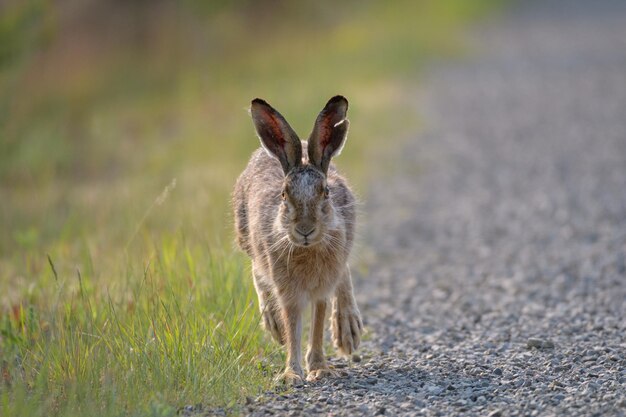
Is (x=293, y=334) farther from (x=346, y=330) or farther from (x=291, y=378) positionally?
(x=346, y=330)

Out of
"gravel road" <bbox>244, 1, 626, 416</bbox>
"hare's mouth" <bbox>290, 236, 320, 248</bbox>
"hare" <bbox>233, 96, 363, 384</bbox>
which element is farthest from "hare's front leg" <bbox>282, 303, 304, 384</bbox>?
"hare's mouth" <bbox>290, 236, 320, 248</bbox>

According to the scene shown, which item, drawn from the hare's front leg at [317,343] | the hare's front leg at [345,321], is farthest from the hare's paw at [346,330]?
the hare's front leg at [317,343]

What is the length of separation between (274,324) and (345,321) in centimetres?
42

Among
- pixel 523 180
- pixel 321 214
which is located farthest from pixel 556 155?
pixel 321 214

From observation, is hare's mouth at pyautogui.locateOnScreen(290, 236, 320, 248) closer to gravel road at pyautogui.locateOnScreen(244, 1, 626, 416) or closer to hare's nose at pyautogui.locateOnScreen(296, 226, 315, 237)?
hare's nose at pyautogui.locateOnScreen(296, 226, 315, 237)

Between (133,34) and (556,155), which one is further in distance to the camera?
(133,34)

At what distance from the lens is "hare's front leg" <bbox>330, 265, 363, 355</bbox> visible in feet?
22.3

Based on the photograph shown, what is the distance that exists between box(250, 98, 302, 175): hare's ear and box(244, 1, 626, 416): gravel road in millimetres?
1222

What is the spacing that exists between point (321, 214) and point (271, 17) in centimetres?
2372

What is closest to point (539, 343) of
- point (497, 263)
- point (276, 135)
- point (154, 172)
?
point (276, 135)

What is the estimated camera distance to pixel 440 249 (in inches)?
408

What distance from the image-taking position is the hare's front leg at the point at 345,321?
6801 millimetres

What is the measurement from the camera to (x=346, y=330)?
680 centimetres

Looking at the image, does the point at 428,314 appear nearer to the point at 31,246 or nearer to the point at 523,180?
the point at 31,246
